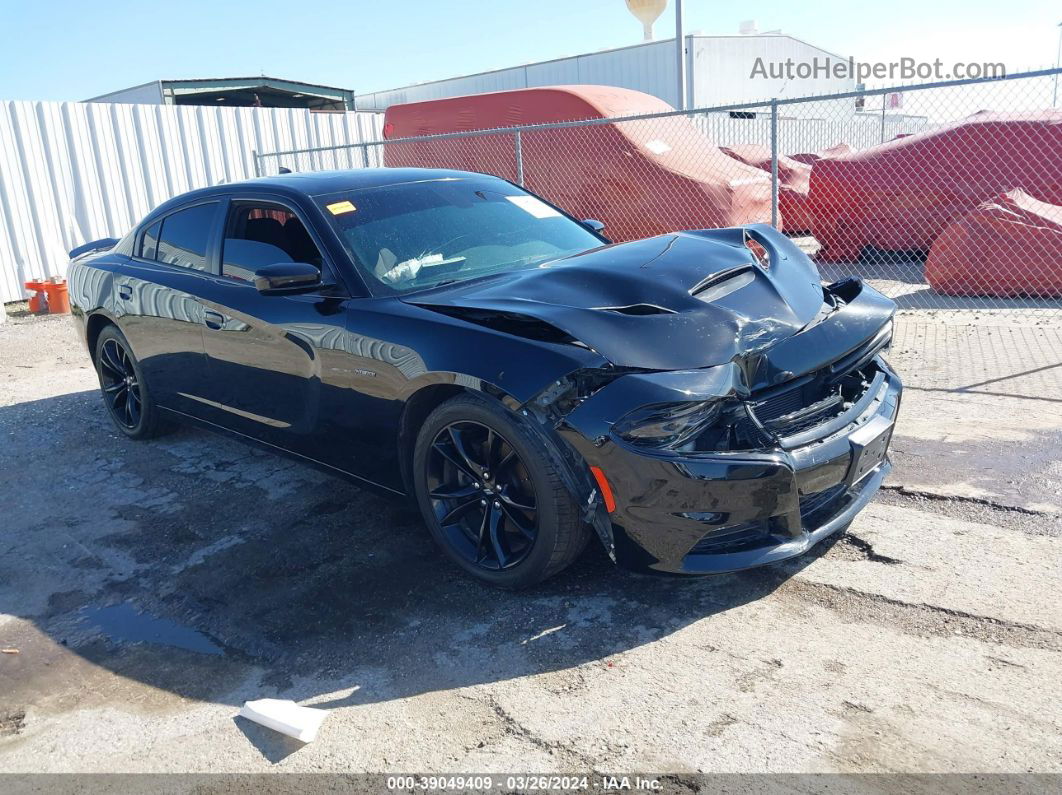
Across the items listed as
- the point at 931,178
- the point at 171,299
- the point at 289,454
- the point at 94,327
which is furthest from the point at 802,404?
Answer: the point at 931,178

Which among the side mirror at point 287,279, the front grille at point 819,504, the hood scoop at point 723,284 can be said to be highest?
the side mirror at point 287,279

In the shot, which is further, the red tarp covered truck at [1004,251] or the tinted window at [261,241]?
the red tarp covered truck at [1004,251]

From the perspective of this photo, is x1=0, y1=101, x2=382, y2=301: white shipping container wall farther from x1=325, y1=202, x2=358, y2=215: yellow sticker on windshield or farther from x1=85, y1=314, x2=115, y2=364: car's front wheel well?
x1=325, y1=202, x2=358, y2=215: yellow sticker on windshield

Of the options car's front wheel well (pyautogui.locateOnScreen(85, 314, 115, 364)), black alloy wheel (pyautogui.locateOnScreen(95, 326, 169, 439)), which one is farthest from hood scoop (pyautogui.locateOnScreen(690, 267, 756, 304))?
car's front wheel well (pyautogui.locateOnScreen(85, 314, 115, 364))

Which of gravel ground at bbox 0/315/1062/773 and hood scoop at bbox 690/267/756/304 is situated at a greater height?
hood scoop at bbox 690/267/756/304

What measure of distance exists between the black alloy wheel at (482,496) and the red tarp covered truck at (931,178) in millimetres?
8365

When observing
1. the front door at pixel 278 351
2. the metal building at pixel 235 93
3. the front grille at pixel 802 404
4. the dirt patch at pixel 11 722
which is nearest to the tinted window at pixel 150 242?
the front door at pixel 278 351

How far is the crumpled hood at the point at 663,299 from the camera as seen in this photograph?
3043 millimetres

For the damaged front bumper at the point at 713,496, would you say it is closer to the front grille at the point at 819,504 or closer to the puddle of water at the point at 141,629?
the front grille at the point at 819,504

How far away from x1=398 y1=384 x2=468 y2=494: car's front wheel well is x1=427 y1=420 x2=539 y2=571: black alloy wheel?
0.50 ft

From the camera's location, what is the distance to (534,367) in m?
3.04

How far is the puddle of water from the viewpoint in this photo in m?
3.32

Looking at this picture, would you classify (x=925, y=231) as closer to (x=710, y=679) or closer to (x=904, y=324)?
(x=904, y=324)

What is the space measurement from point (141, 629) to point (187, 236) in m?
2.41
